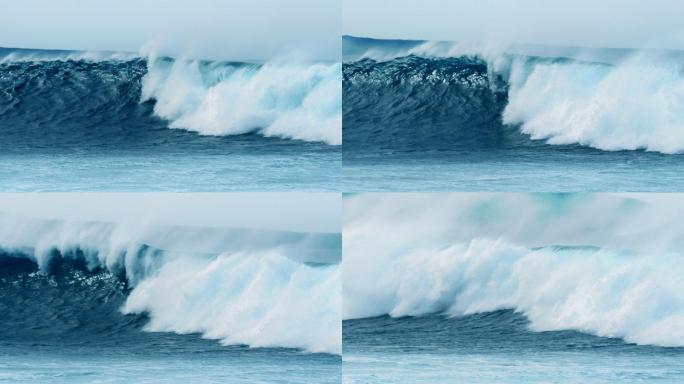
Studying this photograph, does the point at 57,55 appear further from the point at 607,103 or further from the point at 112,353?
the point at 607,103

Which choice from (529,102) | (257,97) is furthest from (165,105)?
(529,102)

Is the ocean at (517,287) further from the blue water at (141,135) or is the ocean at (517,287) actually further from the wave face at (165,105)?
the wave face at (165,105)

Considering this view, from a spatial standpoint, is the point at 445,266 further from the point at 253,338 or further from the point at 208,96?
the point at 208,96

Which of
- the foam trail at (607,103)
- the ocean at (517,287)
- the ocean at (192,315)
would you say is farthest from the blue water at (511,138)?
the ocean at (192,315)

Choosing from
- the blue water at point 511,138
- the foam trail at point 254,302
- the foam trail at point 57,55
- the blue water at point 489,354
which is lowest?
the blue water at point 489,354

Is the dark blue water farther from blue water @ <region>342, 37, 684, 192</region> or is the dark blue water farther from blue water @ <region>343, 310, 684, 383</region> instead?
blue water @ <region>342, 37, 684, 192</region>

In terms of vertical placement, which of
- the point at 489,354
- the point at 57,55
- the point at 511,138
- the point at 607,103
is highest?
the point at 57,55
